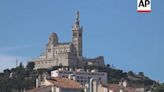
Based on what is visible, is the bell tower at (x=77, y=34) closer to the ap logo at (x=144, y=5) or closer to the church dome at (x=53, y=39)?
the church dome at (x=53, y=39)

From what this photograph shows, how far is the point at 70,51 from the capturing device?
5940 inches

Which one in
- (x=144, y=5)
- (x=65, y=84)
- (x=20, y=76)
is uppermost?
(x=144, y=5)

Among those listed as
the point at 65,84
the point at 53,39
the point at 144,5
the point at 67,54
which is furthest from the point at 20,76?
the point at 144,5

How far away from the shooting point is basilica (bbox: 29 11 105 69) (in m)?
146

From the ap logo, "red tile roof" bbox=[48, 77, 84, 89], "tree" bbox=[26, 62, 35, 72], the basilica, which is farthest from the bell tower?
the ap logo

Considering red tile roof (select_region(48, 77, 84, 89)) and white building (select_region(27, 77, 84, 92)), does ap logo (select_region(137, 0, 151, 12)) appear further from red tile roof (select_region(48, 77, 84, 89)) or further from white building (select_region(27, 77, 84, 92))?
red tile roof (select_region(48, 77, 84, 89))

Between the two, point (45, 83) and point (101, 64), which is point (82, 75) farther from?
point (45, 83)

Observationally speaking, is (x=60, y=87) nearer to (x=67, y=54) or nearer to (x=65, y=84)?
(x=65, y=84)

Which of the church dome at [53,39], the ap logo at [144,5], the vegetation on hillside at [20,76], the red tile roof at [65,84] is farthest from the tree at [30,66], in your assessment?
the ap logo at [144,5]

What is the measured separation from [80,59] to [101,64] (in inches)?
185

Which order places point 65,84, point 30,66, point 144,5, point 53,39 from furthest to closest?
point 53,39
point 30,66
point 65,84
point 144,5

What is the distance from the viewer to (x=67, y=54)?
479 ft

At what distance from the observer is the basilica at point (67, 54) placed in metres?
146

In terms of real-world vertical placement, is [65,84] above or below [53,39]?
below
